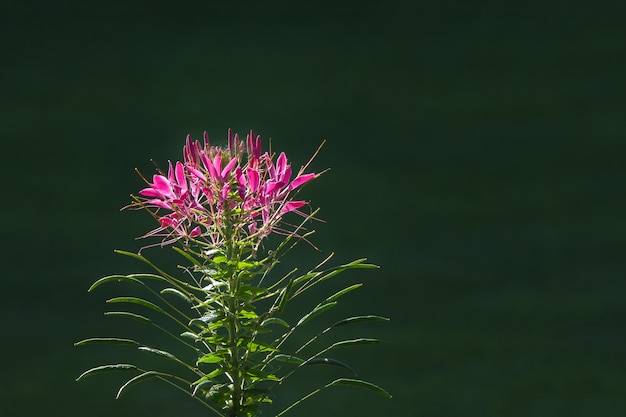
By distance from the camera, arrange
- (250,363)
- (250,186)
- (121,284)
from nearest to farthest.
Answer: (250,186), (250,363), (121,284)

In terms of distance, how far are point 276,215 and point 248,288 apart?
0.14 m

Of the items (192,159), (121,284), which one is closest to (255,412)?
(192,159)

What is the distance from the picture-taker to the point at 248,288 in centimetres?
158

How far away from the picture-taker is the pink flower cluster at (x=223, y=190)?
1.54 metres

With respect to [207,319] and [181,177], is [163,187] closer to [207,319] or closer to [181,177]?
[181,177]

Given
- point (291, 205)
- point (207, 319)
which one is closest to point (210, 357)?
point (207, 319)

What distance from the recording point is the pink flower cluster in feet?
5.07

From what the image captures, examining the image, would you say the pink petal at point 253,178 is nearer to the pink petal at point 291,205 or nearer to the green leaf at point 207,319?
the pink petal at point 291,205

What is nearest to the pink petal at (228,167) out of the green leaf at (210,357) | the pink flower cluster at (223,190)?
the pink flower cluster at (223,190)

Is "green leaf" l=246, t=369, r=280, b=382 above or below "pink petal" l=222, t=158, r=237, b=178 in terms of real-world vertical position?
below

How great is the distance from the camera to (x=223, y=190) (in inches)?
60.6

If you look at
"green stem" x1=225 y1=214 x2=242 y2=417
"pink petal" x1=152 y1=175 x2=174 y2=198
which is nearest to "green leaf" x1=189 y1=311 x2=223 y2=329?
"green stem" x1=225 y1=214 x2=242 y2=417

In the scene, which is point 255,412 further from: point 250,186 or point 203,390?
point 250,186

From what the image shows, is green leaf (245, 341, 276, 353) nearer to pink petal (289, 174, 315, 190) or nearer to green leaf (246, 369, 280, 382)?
green leaf (246, 369, 280, 382)
